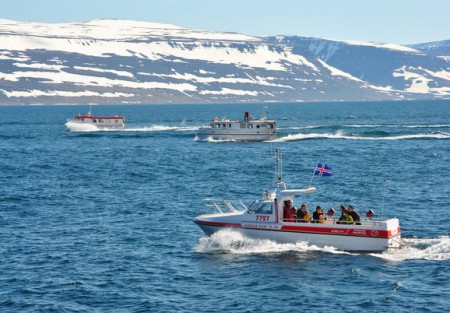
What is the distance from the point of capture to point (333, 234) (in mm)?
44219

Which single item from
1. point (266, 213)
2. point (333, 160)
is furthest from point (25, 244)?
point (333, 160)

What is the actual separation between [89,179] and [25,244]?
114 feet

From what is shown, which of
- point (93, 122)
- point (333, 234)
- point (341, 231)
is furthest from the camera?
point (93, 122)

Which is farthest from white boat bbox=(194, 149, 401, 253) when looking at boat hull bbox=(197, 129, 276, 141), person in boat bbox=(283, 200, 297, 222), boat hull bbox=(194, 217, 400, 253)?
boat hull bbox=(197, 129, 276, 141)

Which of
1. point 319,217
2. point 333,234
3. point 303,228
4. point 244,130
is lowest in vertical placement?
point 333,234

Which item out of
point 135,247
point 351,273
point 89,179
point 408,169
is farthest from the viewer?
point 408,169

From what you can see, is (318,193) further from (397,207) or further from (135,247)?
(135,247)

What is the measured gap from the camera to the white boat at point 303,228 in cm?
4368

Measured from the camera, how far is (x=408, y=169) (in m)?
89.8

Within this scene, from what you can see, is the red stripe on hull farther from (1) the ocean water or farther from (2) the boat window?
(2) the boat window

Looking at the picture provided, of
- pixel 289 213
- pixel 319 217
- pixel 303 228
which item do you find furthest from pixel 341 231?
pixel 289 213

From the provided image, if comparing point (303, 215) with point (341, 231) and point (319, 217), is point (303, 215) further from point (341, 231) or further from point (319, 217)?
point (341, 231)

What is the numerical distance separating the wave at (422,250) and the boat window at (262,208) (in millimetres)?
6805

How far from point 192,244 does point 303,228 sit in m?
7.81
